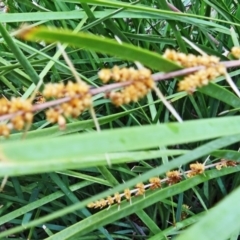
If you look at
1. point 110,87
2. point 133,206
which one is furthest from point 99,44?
point 133,206

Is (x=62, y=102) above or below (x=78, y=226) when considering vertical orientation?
above

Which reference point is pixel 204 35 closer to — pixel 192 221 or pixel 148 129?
pixel 192 221

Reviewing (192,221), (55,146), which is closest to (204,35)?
(192,221)

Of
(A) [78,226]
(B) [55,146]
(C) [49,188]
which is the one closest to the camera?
(B) [55,146]

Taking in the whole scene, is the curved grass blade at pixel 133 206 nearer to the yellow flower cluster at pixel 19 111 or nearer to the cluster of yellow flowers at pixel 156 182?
the cluster of yellow flowers at pixel 156 182

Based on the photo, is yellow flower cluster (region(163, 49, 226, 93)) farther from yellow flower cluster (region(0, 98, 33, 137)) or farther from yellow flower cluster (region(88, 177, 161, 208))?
yellow flower cluster (region(88, 177, 161, 208))

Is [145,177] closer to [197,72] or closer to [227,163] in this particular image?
[197,72]

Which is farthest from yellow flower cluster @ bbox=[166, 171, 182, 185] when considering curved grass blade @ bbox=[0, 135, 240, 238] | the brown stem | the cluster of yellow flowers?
the brown stem

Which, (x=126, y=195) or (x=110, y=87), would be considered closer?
(x=110, y=87)
